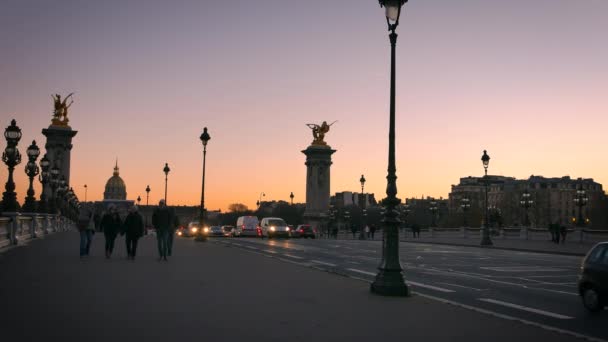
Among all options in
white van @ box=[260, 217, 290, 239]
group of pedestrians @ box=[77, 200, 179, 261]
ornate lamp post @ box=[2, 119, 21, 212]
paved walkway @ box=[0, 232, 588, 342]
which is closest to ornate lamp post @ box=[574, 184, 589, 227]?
white van @ box=[260, 217, 290, 239]

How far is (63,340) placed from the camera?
25.2 feet

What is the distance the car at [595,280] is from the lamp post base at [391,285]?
3.28m

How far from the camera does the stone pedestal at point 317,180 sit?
134750mm

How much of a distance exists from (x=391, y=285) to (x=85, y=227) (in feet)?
41.1

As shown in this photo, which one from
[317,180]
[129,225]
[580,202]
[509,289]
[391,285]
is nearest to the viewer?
[391,285]

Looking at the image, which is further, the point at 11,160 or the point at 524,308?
the point at 11,160

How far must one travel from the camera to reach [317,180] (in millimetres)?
136375

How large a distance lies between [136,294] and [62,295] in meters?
1.31

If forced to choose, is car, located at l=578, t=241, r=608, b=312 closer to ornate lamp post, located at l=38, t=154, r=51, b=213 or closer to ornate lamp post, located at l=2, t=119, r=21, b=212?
ornate lamp post, located at l=2, t=119, r=21, b=212

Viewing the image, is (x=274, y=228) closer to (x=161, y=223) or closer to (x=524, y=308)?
(x=161, y=223)

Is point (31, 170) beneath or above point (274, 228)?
above

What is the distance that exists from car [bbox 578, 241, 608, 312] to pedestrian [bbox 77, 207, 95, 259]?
15504 millimetres

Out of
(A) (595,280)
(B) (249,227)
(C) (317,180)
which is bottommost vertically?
(A) (595,280)

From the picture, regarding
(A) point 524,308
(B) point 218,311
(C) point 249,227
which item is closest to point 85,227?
(B) point 218,311
